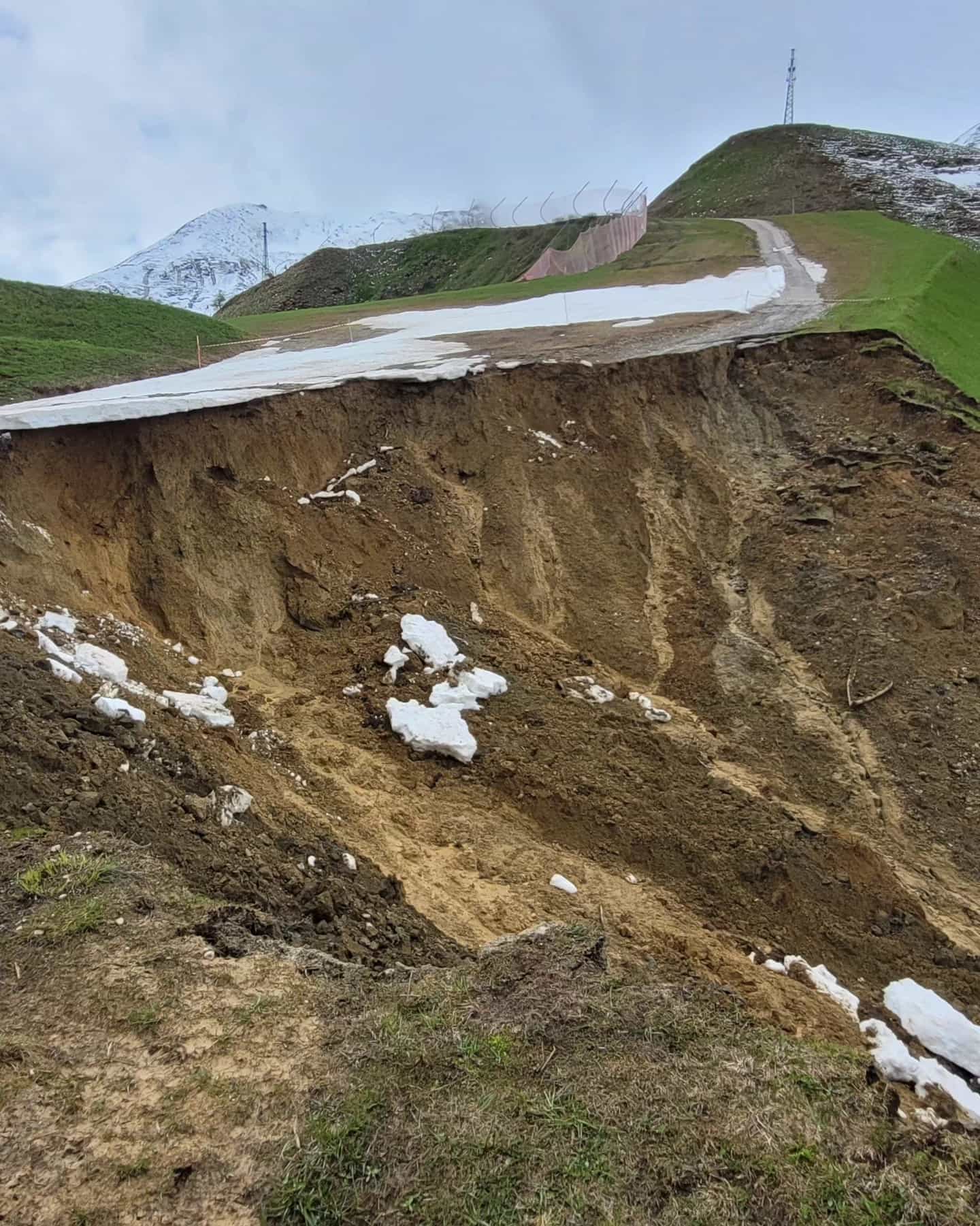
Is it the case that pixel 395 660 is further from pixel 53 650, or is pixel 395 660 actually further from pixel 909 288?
pixel 909 288

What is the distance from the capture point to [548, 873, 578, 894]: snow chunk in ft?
17.9

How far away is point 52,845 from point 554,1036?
285 centimetres

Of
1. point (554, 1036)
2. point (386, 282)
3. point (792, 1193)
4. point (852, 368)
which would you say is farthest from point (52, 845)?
point (386, 282)

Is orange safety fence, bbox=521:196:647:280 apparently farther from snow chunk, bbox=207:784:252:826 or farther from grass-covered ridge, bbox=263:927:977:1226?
grass-covered ridge, bbox=263:927:977:1226

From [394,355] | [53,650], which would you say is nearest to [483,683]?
[53,650]

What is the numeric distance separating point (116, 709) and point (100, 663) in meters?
1.03

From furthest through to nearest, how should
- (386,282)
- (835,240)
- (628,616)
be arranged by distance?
(386,282) → (835,240) → (628,616)

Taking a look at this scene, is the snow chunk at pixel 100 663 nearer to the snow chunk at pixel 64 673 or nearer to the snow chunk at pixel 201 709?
the snow chunk at pixel 64 673

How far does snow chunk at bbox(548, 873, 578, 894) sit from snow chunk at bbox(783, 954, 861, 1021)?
5.00ft

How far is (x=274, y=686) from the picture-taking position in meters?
7.49

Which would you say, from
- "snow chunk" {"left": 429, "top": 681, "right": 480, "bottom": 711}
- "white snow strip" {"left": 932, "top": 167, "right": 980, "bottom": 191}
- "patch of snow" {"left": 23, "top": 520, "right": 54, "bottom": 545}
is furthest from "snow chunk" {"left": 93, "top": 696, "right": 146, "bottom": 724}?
"white snow strip" {"left": 932, "top": 167, "right": 980, "bottom": 191}

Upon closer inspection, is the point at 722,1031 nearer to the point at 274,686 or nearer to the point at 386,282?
the point at 274,686

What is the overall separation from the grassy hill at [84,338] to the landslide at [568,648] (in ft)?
12.6

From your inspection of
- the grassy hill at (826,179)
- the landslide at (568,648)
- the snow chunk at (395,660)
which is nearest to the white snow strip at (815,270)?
the landslide at (568,648)
